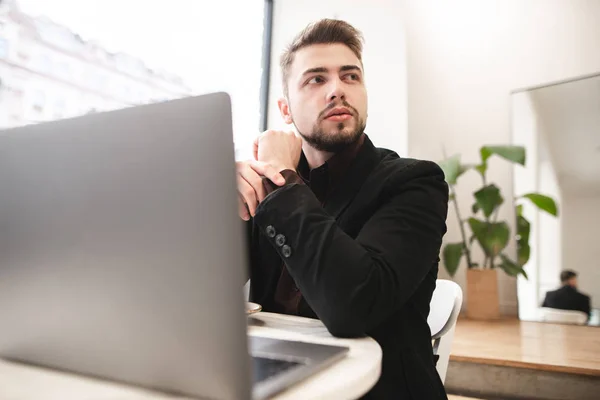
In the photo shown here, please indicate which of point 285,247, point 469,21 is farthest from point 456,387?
point 469,21

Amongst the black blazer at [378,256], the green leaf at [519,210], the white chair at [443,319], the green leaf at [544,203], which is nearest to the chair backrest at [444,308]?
the white chair at [443,319]

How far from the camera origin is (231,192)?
36cm

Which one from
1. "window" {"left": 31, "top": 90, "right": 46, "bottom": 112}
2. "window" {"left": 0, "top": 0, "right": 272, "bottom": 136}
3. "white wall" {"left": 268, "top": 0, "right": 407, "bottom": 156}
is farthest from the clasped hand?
"white wall" {"left": 268, "top": 0, "right": 407, "bottom": 156}

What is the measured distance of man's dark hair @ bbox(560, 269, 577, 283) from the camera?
2.97m

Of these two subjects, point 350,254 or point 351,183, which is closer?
point 350,254

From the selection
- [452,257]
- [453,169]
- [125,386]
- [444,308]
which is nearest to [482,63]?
[453,169]

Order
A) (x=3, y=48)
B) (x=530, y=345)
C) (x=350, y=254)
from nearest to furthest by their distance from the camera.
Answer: (x=350, y=254)
(x=3, y=48)
(x=530, y=345)

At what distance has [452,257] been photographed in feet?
10.3

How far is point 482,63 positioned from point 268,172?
3254 millimetres

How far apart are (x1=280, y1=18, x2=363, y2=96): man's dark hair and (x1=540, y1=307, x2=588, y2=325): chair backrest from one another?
2605 millimetres

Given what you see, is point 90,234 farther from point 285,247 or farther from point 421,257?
point 421,257

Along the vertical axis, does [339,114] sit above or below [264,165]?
above

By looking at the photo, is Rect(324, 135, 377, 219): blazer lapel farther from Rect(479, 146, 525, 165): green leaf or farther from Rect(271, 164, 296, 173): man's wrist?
Rect(479, 146, 525, 165): green leaf

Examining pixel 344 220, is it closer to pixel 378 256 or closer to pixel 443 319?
pixel 378 256
